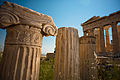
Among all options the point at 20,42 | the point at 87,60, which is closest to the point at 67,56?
the point at 87,60

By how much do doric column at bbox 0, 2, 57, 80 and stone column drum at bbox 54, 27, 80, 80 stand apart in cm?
81

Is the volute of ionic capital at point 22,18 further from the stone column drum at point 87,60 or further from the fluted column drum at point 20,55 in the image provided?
the stone column drum at point 87,60

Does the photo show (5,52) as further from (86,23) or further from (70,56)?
(86,23)

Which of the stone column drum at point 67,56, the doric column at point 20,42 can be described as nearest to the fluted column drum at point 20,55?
the doric column at point 20,42

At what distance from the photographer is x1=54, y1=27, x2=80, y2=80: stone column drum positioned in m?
→ 2.13

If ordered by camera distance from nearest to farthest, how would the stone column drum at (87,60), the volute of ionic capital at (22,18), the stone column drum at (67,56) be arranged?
the volute of ionic capital at (22,18) → the stone column drum at (67,56) → the stone column drum at (87,60)

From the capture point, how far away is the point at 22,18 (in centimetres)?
146

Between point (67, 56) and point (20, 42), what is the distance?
1371 mm

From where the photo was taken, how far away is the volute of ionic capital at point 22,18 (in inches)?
52.4

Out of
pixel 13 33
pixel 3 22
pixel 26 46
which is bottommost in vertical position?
pixel 26 46

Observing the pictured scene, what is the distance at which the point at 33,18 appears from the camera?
1.56 meters

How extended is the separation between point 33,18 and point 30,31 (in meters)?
0.29

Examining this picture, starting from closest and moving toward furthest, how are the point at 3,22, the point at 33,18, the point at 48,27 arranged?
the point at 3,22 < the point at 33,18 < the point at 48,27

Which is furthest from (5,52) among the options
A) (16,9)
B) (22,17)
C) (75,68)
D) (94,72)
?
(94,72)
